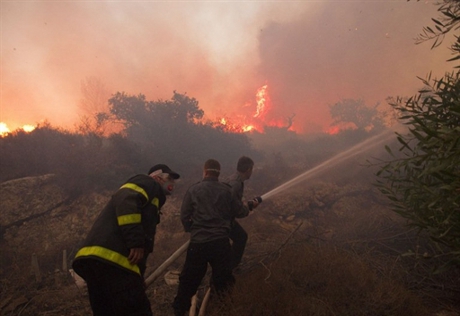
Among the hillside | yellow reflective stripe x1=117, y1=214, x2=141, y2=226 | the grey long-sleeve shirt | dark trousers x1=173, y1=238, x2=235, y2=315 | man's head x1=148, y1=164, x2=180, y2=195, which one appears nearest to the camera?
yellow reflective stripe x1=117, y1=214, x2=141, y2=226

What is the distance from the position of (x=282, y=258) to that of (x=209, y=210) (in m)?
2.33

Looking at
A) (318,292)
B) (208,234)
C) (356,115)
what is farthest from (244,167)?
(356,115)

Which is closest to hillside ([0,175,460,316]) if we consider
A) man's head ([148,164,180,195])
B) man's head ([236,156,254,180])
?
man's head ([236,156,254,180])

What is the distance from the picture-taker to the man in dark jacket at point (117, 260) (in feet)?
8.08

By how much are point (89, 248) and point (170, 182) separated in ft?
3.96

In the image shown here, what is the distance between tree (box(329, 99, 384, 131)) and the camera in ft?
90.2

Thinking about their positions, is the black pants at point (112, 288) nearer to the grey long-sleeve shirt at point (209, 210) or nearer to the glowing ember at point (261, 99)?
the grey long-sleeve shirt at point (209, 210)

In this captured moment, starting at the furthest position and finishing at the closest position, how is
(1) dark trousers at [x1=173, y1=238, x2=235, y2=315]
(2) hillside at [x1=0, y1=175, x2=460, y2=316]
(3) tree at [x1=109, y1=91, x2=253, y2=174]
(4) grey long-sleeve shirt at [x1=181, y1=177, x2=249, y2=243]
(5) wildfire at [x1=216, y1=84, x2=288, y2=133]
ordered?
(5) wildfire at [x1=216, y1=84, x2=288, y2=133] → (3) tree at [x1=109, y1=91, x2=253, y2=174] → (2) hillside at [x1=0, y1=175, x2=460, y2=316] → (4) grey long-sleeve shirt at [x1=181, y1=177, x2=249, y2=243] → (1) dark trousers at [x1=173, y1=238, x2=235, y2=315]

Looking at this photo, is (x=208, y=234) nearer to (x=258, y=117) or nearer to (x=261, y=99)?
(x=258, y=117)

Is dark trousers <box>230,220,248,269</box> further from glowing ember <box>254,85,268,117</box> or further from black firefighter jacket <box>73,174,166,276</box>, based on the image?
glowing ember <box>254,85,268,117</box>

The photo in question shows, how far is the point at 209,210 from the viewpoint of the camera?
149 inches

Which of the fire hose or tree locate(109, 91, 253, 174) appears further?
tree locate(109, 91, 253, 174)

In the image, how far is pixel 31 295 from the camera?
523cm

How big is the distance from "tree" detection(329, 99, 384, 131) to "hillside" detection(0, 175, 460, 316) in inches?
745
